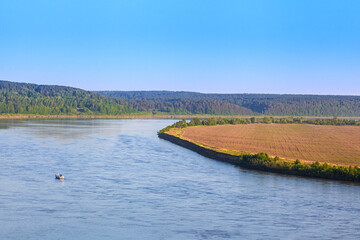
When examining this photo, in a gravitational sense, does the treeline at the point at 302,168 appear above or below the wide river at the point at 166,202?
above

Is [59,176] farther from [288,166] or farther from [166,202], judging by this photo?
[288,166]

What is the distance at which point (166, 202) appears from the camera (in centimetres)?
3180

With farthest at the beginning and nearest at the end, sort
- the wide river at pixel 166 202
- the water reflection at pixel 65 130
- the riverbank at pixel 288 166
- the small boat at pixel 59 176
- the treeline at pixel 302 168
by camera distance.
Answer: the water reflection at pixel 65 130 < the riverbank at pixel 288 166 < the treeline at pixel 302 168 < the small boat at pixel 59 176 < the wide river at pixel 166 202

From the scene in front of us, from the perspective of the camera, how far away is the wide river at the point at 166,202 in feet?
85.5

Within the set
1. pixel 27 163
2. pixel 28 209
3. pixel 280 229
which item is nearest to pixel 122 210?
pixel 28 209

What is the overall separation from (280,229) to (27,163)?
28277 millimetres

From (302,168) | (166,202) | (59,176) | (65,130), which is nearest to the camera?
(166,202)

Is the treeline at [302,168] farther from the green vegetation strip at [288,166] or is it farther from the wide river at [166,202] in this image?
the wide river at [166,202]

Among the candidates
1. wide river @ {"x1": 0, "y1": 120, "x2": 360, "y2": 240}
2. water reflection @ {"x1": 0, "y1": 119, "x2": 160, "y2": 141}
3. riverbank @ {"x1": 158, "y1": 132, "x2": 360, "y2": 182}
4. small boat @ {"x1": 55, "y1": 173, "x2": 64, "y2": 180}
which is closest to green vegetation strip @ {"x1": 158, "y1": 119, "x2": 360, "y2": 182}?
riverbank @ {"x1": 158, "y1": 132, "x2": 360, "y2": 182}

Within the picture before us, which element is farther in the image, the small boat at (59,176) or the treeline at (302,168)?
the treeline at (302,168)

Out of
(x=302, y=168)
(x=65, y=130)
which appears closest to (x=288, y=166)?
(x=302, y=168)

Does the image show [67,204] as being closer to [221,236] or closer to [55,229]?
[55,229]

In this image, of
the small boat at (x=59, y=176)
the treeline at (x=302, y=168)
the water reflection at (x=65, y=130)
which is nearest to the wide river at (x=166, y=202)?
the small boat at (x=59, y=176)

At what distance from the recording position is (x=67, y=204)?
30859 millimetres
